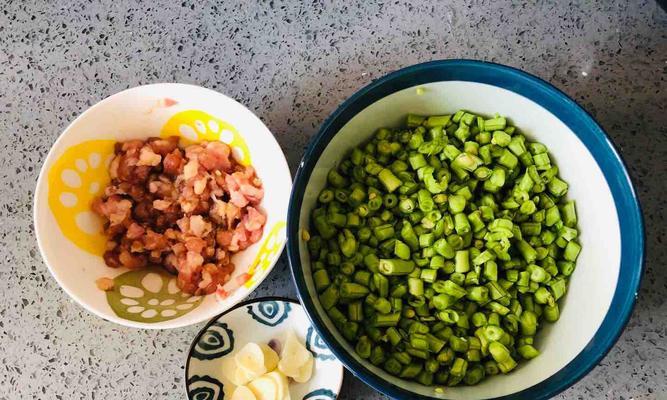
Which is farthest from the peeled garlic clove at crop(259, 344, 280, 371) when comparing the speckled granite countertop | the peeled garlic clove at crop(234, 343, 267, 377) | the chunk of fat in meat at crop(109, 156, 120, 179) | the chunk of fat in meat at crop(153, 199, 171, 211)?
the chunk of fat in meat at crop(109, 156, 120, 179)

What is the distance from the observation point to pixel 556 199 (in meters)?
1.27

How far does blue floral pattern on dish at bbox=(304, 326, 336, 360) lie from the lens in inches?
52.1

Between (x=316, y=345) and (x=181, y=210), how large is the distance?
379mm

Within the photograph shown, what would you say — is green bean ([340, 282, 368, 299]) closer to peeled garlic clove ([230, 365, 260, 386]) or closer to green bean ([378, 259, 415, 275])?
green bean ([378, 259, 415, 275])

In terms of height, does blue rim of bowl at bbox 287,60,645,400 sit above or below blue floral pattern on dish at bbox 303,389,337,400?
above

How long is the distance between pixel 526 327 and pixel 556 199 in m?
0.25

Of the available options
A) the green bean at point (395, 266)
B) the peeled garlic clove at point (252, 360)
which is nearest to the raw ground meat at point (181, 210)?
the peeled garlic clove at point (252, 360)

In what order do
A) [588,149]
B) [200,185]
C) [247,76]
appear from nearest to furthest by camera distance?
[588,149] → [200,185] → [247,76]

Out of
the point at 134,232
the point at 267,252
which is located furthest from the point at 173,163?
the point at 267,252

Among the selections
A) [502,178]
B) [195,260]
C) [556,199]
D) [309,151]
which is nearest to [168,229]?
[195,260]

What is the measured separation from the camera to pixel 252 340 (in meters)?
1.34

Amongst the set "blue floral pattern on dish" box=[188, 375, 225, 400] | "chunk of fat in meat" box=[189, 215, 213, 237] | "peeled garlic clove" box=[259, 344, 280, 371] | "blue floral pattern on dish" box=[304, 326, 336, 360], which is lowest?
"blue floral pattern on dish" box=[188, 375, 225, 400]

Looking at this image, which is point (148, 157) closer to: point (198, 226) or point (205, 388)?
point (198, 226)

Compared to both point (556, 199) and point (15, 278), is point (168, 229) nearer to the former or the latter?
point (15, 278)
